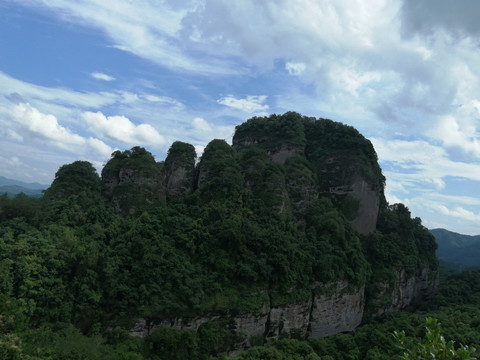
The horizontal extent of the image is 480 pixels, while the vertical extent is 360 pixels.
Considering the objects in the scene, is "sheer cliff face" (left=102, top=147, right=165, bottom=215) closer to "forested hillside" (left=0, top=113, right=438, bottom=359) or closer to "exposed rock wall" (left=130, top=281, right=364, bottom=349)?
"forested hillside" (left=0, top=113, right=438, bottom=359)

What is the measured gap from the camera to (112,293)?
71.7ft

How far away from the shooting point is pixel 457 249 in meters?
153

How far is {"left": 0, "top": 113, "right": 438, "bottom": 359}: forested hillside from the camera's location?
20.5 m

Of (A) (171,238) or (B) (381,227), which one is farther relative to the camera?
(B) (381,227)

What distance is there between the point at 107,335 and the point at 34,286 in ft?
16.4

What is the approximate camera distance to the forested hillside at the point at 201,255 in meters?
20.5

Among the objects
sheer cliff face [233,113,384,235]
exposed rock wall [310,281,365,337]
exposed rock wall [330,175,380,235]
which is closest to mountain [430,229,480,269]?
exposed rock wall [330,175,380,235]

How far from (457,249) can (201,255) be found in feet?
529

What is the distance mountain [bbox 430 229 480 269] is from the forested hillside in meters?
89.4

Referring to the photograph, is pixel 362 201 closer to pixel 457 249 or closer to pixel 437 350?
pixel 437 350

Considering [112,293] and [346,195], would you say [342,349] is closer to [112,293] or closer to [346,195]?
[112,293]

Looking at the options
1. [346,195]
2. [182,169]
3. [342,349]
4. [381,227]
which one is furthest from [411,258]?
[182,169]

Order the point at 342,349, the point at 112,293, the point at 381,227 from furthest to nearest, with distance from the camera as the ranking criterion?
1. the point at 381,227
2. the point at 342,349
3. the point at 112,293

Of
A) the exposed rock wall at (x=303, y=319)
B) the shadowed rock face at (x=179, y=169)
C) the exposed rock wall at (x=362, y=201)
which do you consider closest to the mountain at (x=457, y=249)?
the exposed rock wall at (x=362, y=201)
